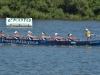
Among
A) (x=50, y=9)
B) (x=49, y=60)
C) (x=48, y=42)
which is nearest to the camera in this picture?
(x=49, y=60)

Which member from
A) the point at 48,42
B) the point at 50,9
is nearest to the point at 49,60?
the point at 48,42

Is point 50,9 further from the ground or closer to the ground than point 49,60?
further from the ground

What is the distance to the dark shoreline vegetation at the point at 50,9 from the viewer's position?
392ft

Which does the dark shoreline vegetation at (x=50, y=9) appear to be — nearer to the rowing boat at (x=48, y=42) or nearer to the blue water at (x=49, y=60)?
the rowing boat at (x=48, y=42)

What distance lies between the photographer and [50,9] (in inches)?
4843

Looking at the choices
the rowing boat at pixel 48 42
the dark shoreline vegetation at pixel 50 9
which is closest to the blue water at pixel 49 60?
the rowing boat at pixel 48 42

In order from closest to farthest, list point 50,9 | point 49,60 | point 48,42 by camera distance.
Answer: point 49,60
point 48,42
point 50,9

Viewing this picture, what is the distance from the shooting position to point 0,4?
12219 cm

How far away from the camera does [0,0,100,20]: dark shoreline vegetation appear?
119 meters

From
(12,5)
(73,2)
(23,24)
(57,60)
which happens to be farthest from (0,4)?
(57,60)

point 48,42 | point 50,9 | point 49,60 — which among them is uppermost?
point 50,9

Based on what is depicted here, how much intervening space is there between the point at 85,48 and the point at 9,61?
12.2 meters

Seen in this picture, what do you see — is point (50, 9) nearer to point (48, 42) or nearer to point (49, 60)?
point (48, 42)

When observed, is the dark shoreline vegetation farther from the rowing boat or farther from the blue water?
the blue water
